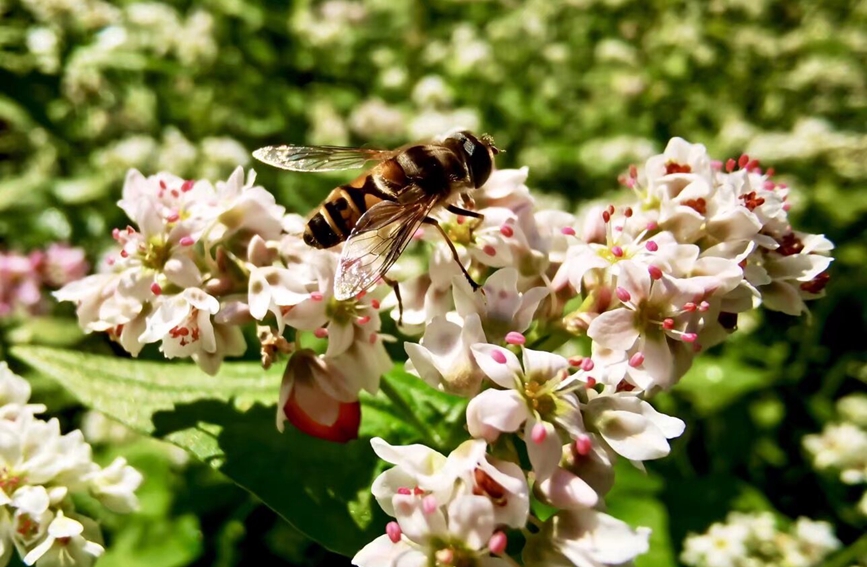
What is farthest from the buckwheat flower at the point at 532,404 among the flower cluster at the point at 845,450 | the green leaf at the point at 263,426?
the flower cluster at the point at 845,450

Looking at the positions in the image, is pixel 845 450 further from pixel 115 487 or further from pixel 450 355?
pixel 115 487

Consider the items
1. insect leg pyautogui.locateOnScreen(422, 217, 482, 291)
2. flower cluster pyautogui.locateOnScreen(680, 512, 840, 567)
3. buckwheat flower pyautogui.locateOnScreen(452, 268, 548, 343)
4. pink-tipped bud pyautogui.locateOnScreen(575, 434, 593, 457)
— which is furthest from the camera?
flower cluster pyautogui.locateOnScreen(680, 512, 840, 567)

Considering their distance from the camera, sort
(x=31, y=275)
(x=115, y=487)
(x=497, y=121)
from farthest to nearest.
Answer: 1. (x=497, y=121)
2. (x=31, y=275)
3. (x=115, y=487)

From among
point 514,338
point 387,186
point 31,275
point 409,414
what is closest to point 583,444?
point 514,338

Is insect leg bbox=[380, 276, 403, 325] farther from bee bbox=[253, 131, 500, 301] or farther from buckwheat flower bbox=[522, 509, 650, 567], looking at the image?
buckwheat flower bbox=[522, 509, 650, 567]

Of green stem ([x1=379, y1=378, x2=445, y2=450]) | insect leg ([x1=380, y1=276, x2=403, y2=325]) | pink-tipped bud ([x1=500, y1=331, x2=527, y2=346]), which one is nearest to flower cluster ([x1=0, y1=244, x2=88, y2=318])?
green stem ([x1=379, y1=378, x2=445, y2=450])

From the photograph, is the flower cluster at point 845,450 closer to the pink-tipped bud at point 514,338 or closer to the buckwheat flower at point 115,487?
the pink-tipped bud at point 514,338

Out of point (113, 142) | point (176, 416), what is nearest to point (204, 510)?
point (176, 416)
